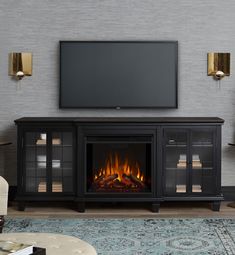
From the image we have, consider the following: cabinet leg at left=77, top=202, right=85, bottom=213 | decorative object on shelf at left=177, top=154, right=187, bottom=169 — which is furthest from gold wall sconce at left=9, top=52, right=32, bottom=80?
decorative object on shelf at left=177, top=154, right=187, bottom=169

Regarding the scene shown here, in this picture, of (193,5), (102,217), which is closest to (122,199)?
(102,217)

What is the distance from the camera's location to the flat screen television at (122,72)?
A: 5.91 meters

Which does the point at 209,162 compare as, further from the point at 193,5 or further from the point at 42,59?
the point at 42,59

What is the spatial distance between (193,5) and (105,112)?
59.6 inches

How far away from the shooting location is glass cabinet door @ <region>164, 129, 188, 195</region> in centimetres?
553

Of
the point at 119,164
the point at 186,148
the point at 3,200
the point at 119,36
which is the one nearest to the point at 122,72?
the point at 119,36

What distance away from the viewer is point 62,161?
5574 mm

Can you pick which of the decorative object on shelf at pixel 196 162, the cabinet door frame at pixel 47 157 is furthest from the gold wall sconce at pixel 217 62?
the cabinet door frame at pixel 47 157

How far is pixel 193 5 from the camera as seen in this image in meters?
5.98

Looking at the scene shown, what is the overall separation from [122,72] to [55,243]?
334 cm

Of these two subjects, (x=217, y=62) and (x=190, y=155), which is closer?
(x=190, y=155)

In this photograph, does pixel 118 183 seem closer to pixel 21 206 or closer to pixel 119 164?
pixel 119 164

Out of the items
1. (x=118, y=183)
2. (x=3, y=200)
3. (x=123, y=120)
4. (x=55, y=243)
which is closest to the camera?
(x=55, y=243)

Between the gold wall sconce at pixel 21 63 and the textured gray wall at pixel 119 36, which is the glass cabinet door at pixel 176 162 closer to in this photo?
the textured gray wall at pixel 119 36
